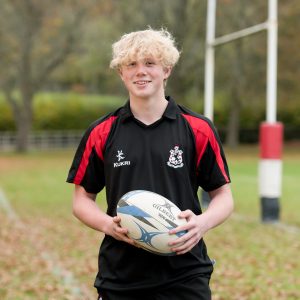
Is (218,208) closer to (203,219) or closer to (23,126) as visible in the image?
(203,219)

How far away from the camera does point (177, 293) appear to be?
3154 millimetres

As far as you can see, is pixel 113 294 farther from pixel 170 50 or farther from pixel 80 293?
pixel 80 293

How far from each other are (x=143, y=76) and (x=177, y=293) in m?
1.00

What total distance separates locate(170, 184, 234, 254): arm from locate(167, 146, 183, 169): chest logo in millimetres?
229

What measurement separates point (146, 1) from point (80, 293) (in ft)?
95.0

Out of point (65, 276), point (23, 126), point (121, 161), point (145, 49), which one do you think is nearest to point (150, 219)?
point (121, 161)

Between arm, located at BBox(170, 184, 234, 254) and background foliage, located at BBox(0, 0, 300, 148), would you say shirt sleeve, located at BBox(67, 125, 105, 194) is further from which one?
background foliage, located at BBox(0, 0, 300, 148)

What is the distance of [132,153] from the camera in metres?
3.15

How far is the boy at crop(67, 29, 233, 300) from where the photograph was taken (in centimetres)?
314

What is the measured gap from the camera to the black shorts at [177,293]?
3.15m

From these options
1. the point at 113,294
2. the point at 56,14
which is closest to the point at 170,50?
the point at 113,294

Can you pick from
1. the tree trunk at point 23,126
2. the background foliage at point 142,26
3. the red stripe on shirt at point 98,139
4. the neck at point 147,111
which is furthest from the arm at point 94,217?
the tree trunk at point 23,126

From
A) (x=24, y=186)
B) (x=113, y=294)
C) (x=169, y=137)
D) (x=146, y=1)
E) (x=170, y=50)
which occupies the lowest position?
(x=24, y=186)

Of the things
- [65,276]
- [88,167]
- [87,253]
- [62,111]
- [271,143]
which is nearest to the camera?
[88,167]
